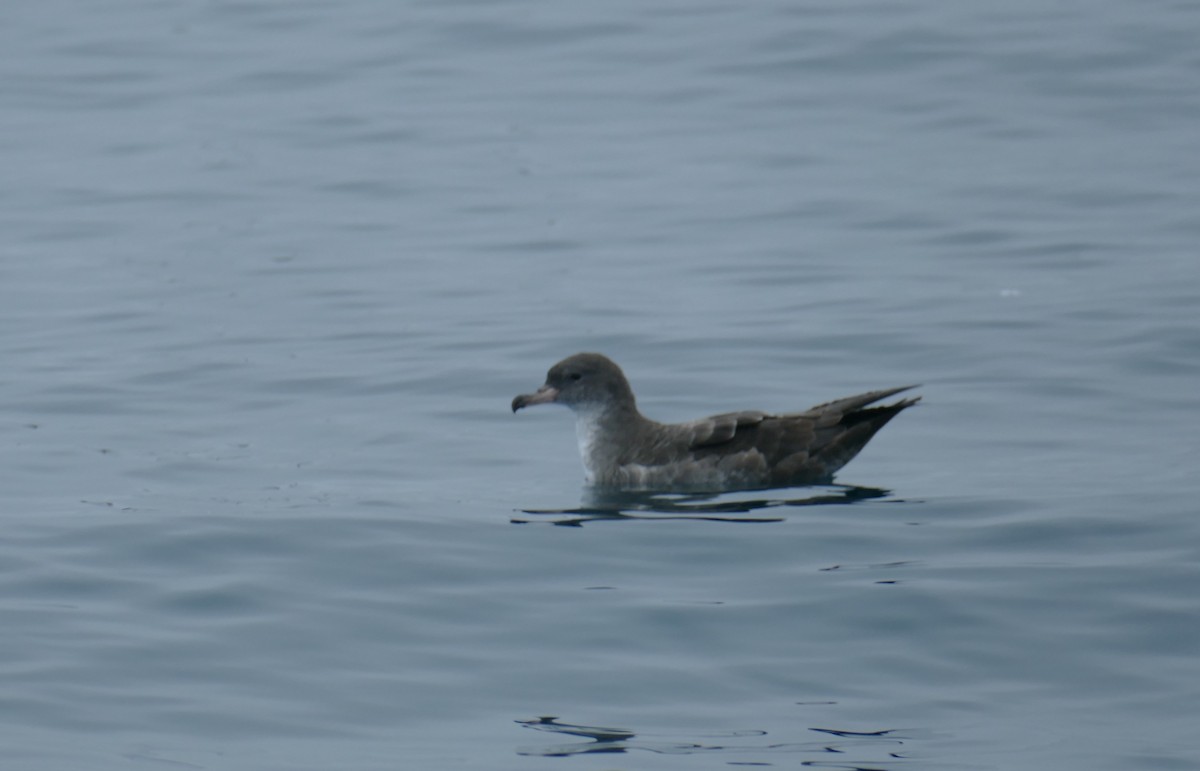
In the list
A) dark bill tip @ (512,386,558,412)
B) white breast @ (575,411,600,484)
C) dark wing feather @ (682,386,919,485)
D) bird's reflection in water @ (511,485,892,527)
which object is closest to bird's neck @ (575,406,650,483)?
white breast @ (575,411,600,484)

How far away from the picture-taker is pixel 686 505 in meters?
10.9

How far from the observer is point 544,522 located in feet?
34.0

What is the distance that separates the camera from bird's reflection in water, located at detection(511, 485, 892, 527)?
10461 millimetres

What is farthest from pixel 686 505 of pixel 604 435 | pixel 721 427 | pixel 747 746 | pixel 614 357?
pixel 614 357

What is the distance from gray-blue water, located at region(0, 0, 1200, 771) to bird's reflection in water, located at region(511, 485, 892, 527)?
71mm

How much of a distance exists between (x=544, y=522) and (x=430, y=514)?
1.88ft

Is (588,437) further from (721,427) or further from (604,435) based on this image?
(721,427)

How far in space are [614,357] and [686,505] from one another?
13.9 feet

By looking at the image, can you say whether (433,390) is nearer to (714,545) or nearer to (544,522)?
(544,522)

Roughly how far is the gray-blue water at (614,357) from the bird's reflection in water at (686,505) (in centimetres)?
7

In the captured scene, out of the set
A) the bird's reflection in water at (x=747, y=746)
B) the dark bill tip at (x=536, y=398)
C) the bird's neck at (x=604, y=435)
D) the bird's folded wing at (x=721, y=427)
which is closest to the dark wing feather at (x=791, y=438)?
the bird's folded wing at (x=721, y=427)

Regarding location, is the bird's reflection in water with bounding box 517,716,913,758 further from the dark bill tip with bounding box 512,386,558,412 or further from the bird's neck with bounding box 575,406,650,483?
the dark bill tip with bounding box 512,386,558,412

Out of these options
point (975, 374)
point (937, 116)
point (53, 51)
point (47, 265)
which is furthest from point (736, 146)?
point (53, 51)

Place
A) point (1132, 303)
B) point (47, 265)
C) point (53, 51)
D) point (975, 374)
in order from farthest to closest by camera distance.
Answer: point (53, 51) < point (47, 265) < point (1132, 303) < point (975, 374)
